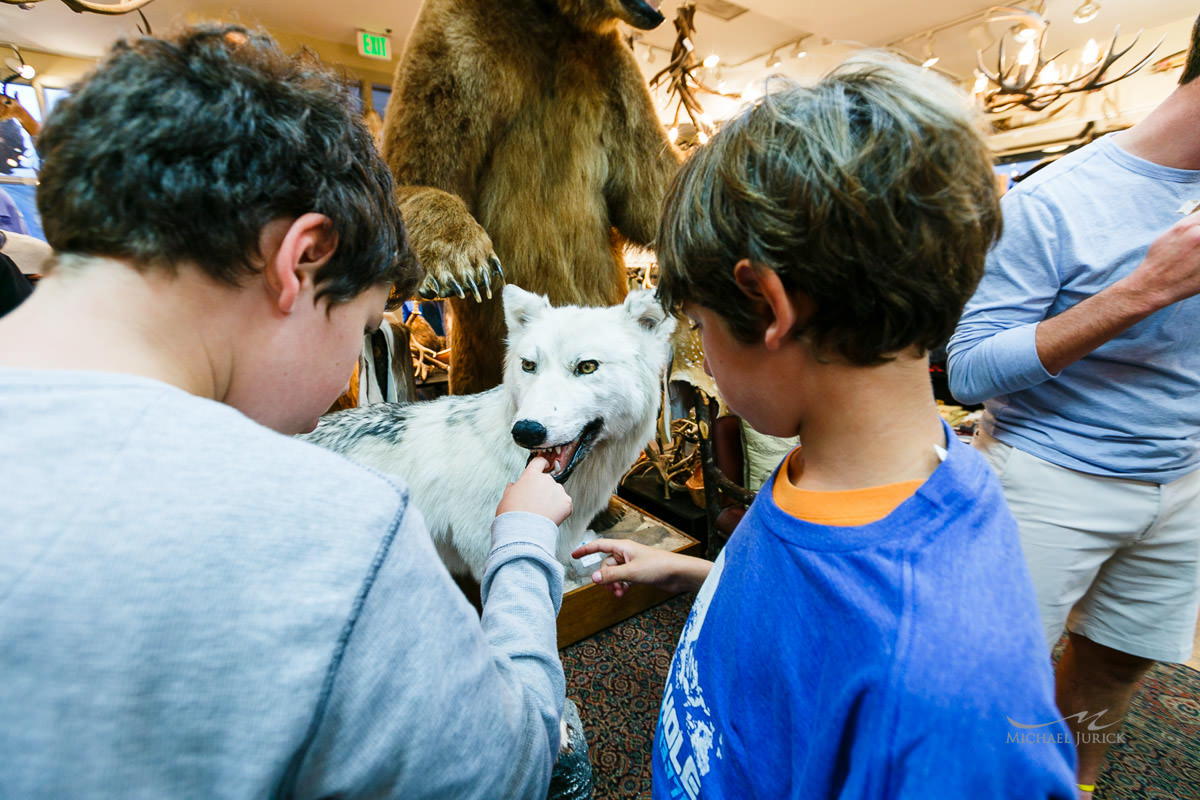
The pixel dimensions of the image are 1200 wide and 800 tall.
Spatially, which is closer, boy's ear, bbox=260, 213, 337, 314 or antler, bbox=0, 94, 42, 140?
boy's ear, bbox=260, 213, 337, 314

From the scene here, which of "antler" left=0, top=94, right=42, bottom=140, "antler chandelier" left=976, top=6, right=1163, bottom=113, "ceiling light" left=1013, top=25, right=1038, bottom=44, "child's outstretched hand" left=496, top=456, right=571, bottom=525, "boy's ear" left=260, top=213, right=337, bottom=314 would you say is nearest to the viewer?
"boy's ear" left=260, top=213, right=337, bottom=314

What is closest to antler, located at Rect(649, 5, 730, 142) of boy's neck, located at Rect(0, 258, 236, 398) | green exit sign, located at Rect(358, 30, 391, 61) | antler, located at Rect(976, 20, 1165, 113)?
boy's neck, located at Rect(0, 258, 236, 398)

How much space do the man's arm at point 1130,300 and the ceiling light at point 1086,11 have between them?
5833 mm

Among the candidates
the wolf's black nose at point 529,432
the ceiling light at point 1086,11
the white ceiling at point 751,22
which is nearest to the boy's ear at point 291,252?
the wolf's black nose at point 529,432

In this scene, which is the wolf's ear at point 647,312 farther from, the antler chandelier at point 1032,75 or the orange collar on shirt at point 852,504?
the antler chandelier at point 1032,75

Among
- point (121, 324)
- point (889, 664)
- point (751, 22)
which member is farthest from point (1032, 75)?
point (121, 324)

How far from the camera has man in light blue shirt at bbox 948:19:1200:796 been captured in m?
1.17

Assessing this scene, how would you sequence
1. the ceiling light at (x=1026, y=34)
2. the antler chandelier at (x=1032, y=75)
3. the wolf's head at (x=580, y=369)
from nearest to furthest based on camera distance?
the wolf's head at (x=580, y=369)
the ceiling light at (x=1026, y=34)
the antler chandelier at (x=1032, y=75)

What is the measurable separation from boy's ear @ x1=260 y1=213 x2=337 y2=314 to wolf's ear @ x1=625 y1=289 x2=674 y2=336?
1.07 m

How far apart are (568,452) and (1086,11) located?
682cm

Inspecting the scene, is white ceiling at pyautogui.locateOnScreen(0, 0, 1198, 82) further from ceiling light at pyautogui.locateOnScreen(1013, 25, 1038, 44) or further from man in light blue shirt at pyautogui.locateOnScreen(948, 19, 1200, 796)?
man in light blue shirt at pyautogui.locateOnScreen(948, 19, 1200, 796)

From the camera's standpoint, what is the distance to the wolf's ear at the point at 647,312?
5.36 feet

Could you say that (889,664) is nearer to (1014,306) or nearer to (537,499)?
(537,499)

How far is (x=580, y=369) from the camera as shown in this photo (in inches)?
61.9
